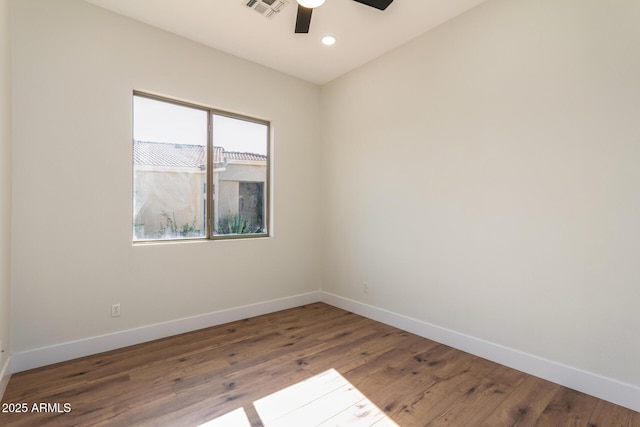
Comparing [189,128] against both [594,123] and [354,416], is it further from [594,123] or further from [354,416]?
[594,123]

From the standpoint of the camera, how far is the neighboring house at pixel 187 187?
3051mm

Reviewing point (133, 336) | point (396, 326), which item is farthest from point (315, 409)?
point (133, 336)

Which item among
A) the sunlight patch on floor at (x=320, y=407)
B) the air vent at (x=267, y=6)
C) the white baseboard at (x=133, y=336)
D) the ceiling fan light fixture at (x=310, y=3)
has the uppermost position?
the air vent at (x=267, y=6)

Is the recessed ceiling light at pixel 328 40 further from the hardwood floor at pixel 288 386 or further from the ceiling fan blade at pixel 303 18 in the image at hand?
the hardwood floor at pixel 288 386

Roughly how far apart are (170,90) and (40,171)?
1.35 meters

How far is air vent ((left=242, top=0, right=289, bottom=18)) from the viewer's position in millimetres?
2646

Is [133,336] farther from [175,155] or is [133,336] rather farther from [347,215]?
[347,215]

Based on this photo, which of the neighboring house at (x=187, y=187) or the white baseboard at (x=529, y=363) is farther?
the neighboring house at (x=187, y=187)

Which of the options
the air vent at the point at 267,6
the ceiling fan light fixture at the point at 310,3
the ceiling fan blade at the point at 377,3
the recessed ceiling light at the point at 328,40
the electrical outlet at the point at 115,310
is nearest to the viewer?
the ceiling fan light fixture at the point at 310,3

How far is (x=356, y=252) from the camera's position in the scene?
3895 mm

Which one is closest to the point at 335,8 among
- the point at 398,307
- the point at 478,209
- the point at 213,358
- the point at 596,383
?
the point at 478,209

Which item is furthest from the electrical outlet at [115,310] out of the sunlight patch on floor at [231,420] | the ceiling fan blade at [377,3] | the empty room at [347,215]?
the ceiling fan blade at [377,3]

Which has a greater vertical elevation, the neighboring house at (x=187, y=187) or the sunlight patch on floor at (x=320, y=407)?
the neighboring house at (x=187, y=187)

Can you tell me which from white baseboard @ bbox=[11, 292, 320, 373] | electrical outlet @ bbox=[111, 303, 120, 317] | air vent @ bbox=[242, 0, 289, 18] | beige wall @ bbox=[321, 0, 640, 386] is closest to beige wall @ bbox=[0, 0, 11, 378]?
white baseboard @ bbox=[11, 292, 320, 373]
